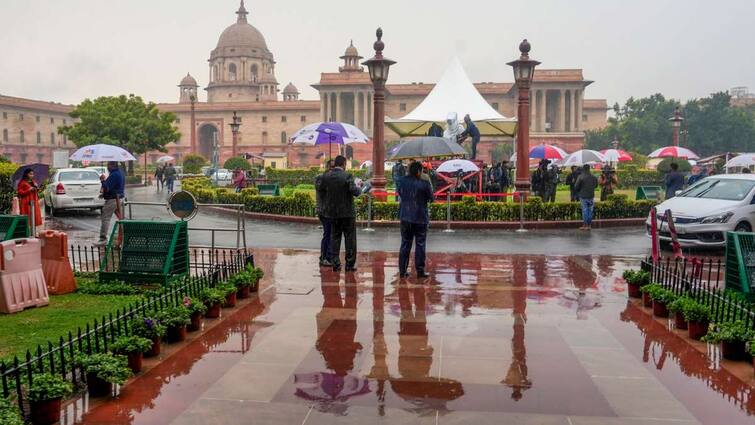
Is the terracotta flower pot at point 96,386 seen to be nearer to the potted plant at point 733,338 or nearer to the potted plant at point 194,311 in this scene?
the potted plant at point 194,311

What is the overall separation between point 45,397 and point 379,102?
1547 centimetres

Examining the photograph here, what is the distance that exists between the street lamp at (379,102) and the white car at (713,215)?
25.1ft

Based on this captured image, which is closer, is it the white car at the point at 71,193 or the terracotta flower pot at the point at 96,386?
the terracotta flower pot at the point at 96,386

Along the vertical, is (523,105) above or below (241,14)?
below

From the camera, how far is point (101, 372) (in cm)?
456

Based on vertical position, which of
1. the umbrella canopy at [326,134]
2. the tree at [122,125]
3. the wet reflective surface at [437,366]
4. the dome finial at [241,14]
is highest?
the dome finial at [241,14]

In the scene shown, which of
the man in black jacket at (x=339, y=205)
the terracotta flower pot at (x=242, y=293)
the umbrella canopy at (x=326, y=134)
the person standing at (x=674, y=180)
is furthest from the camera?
the person standing at (x=674, y=180)

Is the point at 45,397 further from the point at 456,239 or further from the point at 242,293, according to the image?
the point at 456,239

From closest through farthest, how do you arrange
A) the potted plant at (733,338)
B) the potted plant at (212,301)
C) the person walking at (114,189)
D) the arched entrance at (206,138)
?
1. the potted plant at (733,338)
2. the potted plant at (212,301)
3. the person walking at (114,189)
4. the arched entrance at (206,138)

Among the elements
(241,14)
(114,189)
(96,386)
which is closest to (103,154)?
(114,189)

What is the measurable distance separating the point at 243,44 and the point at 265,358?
333 ft

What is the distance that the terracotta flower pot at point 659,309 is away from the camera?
6977mm

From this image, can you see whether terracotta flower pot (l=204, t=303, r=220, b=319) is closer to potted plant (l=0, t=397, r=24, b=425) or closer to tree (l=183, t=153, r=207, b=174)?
potted plant (l=0, t=397, r=24, b=425)

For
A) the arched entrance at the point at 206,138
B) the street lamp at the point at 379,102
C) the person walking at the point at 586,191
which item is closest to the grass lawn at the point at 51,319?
the person walking at the point at 586,191
